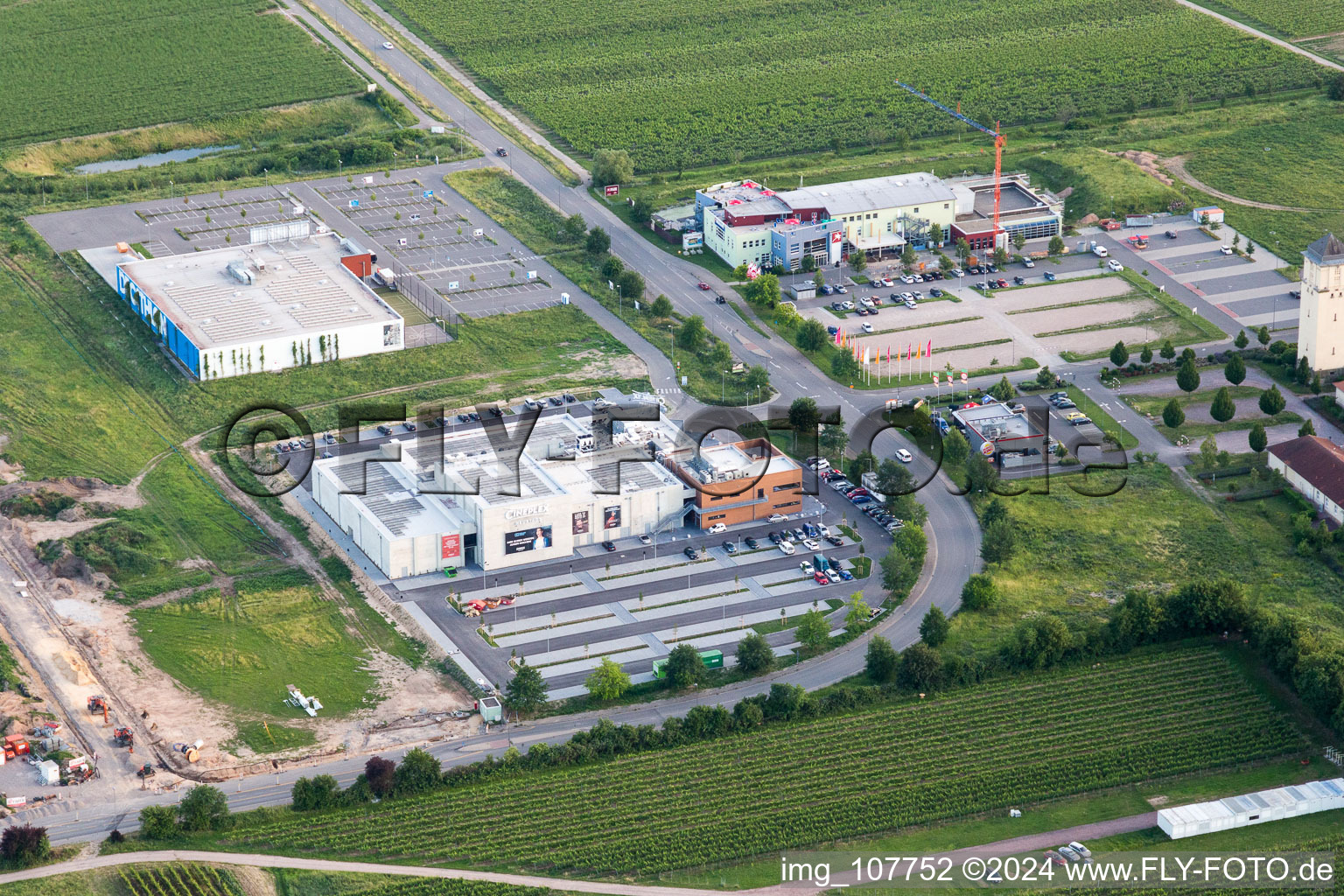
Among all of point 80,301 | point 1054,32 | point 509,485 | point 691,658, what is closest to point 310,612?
point 509,485

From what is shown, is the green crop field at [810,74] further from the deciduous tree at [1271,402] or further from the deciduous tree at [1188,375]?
the deciduous tree at [1271,402]

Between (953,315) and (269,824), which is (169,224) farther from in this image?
(269,824)

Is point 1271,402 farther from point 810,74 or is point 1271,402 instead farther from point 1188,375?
point 810,74

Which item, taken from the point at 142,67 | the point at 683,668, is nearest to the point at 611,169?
the point at 142,67

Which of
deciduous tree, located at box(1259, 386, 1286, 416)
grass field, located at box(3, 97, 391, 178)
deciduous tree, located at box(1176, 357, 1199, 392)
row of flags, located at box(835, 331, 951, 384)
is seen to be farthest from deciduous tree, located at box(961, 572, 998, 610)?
grass field, located at box(3, 97, 391, 178)

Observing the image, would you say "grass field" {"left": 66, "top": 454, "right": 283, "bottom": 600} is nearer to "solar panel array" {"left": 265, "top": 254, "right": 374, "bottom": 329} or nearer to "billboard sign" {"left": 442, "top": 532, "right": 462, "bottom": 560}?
"billboard sign" {"left": 442, "top": 532, "right": 462, "bottom": 560}
